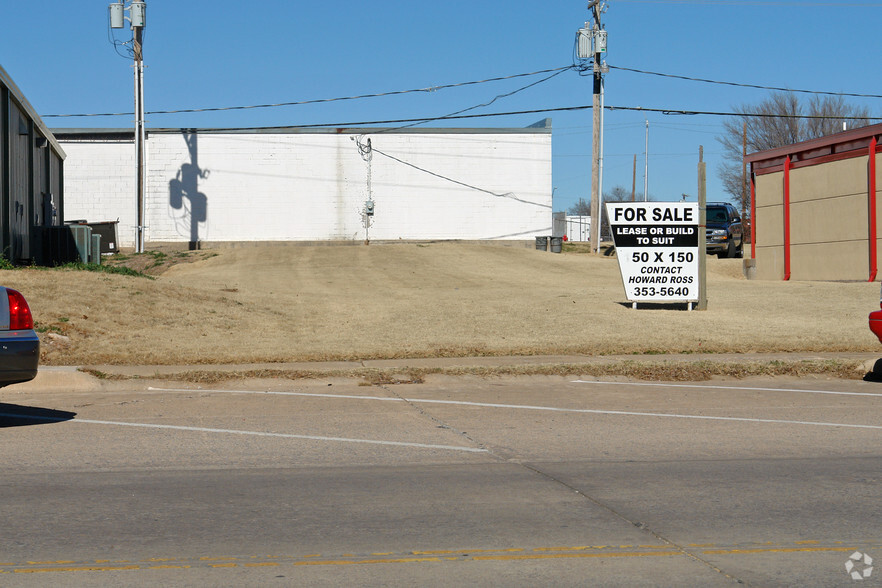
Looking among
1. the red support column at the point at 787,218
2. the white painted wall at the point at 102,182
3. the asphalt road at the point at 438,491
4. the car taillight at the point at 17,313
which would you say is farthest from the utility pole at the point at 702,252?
the white painted wall at the point at 102,182

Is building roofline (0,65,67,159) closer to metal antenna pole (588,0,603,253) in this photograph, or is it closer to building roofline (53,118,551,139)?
building roofline (53,118,551,139)

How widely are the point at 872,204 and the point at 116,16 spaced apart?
104 ft

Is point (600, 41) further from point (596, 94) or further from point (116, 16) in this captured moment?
point (116, 16)

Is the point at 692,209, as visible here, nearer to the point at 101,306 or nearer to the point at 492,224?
the point at 101,306

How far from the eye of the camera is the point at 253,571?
15.8ft

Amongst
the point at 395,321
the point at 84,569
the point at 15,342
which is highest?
the point at 15,342

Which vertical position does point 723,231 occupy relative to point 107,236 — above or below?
above

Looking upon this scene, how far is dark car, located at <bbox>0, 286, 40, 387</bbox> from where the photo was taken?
28.4ft

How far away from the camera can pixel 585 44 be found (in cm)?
A: 4203

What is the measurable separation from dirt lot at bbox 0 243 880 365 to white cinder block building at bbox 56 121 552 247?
2496 centimetres

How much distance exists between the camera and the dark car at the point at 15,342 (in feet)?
28.4

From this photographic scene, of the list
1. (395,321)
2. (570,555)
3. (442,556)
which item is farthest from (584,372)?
(442,556)

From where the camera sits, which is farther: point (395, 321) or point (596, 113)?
point (596, 113)

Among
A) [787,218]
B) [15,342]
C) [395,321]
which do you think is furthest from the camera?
[787,218]
